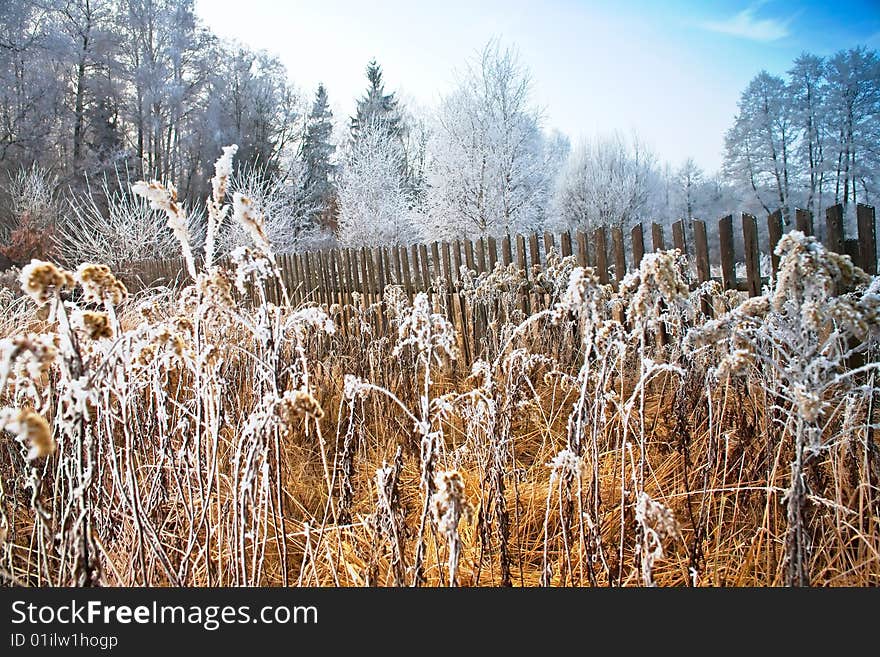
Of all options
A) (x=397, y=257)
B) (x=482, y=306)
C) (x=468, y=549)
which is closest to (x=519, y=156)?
(x=397, y=257)

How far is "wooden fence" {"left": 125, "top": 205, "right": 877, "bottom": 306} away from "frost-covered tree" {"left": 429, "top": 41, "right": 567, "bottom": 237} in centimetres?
867

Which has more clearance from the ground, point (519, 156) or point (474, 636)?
point (519, 156)

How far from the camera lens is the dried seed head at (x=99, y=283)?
0.91m

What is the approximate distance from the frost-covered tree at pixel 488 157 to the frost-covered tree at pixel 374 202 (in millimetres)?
2292

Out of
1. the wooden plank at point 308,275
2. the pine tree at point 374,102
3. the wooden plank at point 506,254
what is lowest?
the wooden plank at point 506,254

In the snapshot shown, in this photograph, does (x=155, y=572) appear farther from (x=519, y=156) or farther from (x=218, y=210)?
(x=519, y=156)

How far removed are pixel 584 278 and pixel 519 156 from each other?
51.2ft

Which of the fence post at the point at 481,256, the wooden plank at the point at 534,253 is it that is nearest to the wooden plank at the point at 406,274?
the fence post at the point at 481,256

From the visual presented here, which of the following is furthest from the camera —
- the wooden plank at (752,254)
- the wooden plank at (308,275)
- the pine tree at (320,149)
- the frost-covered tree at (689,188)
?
the pine tree at (320,149)

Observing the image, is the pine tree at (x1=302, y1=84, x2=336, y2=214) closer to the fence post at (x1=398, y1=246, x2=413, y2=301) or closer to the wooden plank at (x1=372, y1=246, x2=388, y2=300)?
the wooden plank at (x1=372, y1=246, x2=388, y2=300)

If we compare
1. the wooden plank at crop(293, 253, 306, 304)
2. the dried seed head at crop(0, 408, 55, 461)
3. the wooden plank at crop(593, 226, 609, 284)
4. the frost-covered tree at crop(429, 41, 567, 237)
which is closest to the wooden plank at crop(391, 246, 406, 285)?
the wooden plank at crop(293, 253, 306, 304)

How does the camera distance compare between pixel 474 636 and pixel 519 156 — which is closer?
pixel 474 636

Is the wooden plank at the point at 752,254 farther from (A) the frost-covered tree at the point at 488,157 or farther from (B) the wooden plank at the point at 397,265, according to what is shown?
(A) the frost-covered tree at the point at 488,157

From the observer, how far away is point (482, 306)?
4797mm
